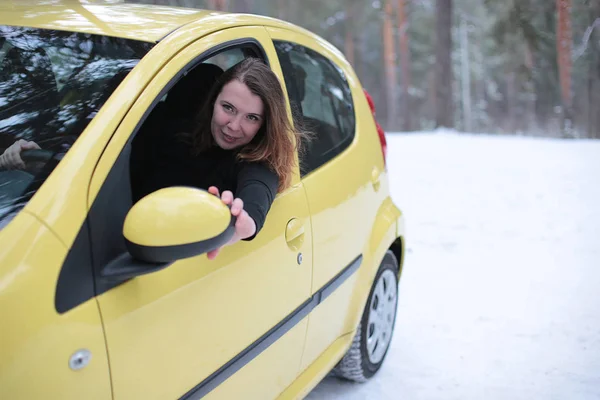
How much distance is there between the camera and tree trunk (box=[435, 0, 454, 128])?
51.5ft

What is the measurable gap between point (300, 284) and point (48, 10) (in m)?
1.33

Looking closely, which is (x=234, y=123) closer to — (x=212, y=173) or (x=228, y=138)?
(x=228, y=138)

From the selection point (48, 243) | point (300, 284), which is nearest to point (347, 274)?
point (300, 284)

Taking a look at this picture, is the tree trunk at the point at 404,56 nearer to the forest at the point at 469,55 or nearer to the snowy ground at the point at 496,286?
the forest at the point at 469,55

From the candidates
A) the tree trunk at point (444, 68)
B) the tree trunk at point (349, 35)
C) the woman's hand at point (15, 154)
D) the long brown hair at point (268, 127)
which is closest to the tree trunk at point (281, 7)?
the tree trunk at point (349, 35)

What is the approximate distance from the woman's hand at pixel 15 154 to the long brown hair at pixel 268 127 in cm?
61

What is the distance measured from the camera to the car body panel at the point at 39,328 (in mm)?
1211

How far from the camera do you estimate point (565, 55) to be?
18.5 meters

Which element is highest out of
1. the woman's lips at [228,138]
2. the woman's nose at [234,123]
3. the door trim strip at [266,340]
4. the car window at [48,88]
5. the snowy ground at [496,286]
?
the car window at [48,88]

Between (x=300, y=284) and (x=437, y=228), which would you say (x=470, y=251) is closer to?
(x=437, y=228)

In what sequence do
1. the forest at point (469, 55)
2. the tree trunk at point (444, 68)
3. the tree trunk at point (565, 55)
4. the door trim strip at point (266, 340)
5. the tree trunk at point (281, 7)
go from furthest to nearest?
the tree trunk at point (281, 7) → the forest at point (469, 55) → the tree trunk at point (565, 55) → the tree trunk at point (444, 68) → the door trim strip at point (266, 340)

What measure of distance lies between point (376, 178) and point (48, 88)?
1701 mm


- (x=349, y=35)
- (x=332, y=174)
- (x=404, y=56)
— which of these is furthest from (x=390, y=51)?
(x=332, y=174)

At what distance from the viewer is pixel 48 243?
1313 millimetres
